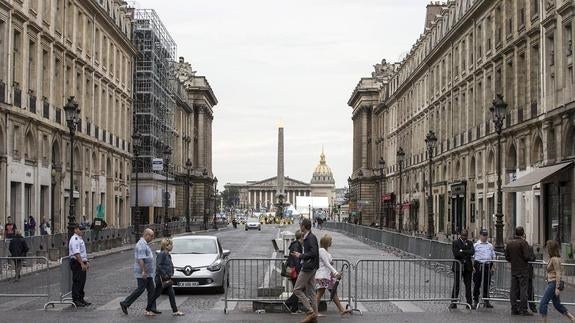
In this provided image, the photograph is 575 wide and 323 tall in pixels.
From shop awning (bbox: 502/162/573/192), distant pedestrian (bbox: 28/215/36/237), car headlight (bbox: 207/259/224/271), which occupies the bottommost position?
car headlight (bbox: 207/259/224/271)

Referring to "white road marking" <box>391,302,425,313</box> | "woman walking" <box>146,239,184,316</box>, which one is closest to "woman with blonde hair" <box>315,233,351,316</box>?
"white road marking" <box>391,302,425,313</box>

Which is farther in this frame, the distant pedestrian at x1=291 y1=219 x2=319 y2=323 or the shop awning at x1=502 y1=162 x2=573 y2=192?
the shop awning at x1=502 y1=162 x2=573 y2=192

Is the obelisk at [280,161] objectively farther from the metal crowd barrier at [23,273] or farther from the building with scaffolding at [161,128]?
the metal crowd barrier at [23,273]

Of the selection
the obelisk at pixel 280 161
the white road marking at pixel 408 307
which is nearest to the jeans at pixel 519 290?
the white road marking at pixel 408 307

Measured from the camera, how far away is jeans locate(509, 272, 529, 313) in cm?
1875

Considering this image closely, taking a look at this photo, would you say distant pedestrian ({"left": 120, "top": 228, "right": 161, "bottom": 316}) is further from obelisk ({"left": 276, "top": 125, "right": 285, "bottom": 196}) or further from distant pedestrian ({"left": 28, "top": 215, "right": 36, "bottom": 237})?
obelisk ({"left": 276, "top": 125, "right": 285, "bottom": 196})

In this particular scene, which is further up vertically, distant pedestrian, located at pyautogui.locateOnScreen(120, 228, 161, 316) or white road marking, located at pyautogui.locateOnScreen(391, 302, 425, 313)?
distant pedestrian, located at pyautogui.locateOnScreen(120, 228, 161, 316)

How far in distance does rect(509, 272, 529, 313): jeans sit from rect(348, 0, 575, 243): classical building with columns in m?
20.5

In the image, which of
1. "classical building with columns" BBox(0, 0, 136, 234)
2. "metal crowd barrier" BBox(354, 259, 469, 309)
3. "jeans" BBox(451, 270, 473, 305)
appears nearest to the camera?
"jeans" BBox(451, 270, 473, 305)

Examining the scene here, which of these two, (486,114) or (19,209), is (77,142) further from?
(486,114)

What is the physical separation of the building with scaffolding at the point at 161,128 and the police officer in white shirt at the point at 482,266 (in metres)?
40.8

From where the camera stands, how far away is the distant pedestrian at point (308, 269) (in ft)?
55.9

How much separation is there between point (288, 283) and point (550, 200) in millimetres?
25739

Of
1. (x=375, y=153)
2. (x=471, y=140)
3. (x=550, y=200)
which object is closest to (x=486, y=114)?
(x=471, y=140)
